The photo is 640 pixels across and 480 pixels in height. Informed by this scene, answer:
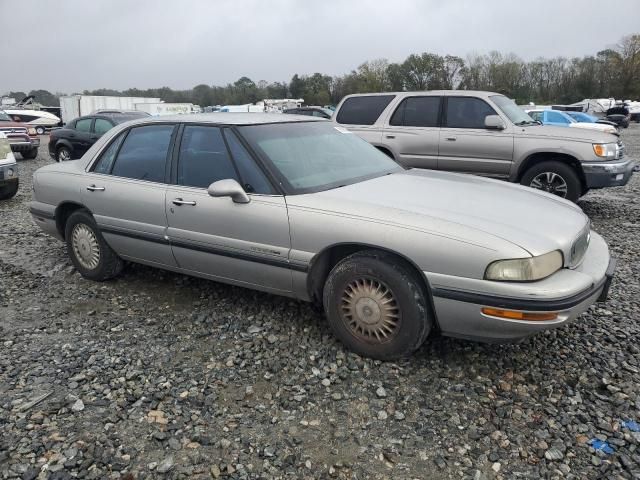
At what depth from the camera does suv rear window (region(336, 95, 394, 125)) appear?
808cm

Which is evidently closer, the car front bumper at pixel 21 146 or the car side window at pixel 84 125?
the car side window at pixel 84 125

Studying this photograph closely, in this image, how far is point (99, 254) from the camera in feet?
14.8

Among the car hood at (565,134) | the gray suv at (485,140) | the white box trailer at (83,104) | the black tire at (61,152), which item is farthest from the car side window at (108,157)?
the white box trailer at (83,104)

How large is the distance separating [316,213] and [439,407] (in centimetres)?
134

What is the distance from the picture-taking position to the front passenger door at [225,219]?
11.1 ft

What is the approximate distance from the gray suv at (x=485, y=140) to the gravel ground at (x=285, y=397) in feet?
10.3

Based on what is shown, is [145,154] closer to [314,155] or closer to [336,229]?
[314,155]

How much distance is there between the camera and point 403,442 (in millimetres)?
2484

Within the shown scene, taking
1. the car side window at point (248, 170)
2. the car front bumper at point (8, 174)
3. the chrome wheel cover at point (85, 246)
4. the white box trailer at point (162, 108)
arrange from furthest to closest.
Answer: the white box trailer at point (162, 108) < the car front bumper at point (8, 174) < the chrome wheel cover at point (85, 246) < the car side window at point (248, 170)

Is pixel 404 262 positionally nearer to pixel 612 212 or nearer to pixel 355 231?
pixel 355 231

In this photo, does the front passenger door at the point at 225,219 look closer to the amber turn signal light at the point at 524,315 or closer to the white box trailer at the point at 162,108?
the amber turn signal light at the point at 524,315

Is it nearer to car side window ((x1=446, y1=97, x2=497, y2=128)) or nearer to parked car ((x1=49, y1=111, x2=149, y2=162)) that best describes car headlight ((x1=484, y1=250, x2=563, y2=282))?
car side window ((x1=446, y1=97, x2=497, y2=128))

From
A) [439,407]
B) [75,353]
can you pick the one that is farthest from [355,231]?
[75,353]

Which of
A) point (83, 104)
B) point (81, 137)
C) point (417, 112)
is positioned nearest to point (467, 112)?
point (417, 112)
